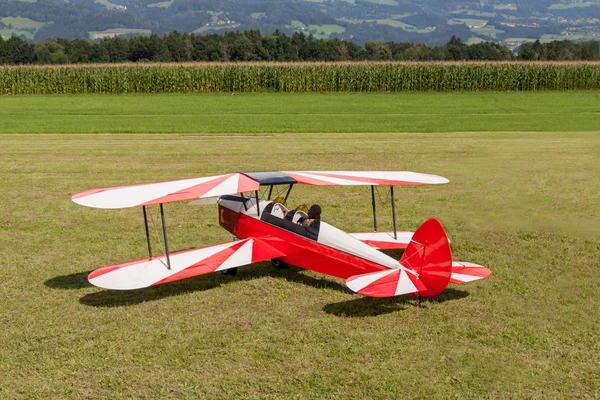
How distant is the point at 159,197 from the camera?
29.2 feet

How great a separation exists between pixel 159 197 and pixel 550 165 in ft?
42.4

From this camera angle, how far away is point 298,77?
4422 cm

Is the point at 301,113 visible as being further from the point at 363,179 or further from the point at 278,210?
the point at 278,210

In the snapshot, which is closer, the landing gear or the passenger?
the passenger

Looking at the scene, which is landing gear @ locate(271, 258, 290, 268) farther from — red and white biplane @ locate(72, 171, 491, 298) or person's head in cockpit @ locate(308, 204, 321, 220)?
person's head in cockpit @ locate(308, 204, 321, 220)

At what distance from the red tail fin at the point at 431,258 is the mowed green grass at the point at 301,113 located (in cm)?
1822

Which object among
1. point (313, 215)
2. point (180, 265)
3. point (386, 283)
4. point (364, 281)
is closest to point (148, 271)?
point (180, 265)

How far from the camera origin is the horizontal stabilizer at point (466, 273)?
27.5 ft

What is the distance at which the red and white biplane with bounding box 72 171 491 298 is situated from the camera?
791cm

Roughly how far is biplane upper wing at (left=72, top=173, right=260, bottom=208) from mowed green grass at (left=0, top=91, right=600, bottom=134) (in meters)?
16.4

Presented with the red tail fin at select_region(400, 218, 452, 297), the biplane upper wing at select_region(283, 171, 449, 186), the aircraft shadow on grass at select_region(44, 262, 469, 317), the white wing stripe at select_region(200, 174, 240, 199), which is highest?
the white wing stripe at select_region(200, 174, 240, 199)

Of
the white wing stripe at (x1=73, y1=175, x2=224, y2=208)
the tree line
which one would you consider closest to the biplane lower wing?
the white wing stripe at (x1=73, y1=175, x2=224, y2=208)

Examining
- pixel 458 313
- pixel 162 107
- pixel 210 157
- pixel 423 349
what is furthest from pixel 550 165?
pixel 162 107

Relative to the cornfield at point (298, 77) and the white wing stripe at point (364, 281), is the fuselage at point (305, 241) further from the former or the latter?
the cornfield at point (298, 77)
